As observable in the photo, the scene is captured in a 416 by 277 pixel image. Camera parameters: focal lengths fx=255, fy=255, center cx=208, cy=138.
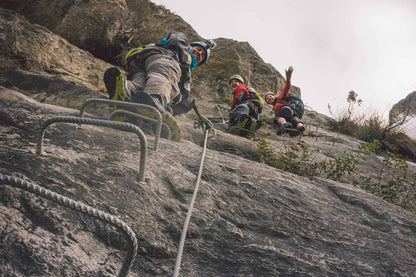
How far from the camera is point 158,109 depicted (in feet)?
8.38

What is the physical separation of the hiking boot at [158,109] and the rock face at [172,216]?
11.2 inches

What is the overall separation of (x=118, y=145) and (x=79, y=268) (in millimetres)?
1105

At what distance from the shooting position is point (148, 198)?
59.4 inches

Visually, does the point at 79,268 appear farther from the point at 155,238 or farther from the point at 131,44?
the point at 131,44

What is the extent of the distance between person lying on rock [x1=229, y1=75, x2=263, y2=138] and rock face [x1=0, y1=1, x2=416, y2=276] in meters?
2.92

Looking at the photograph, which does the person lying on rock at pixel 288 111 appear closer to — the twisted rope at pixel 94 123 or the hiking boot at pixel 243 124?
the hiking boot at pixel 243 124

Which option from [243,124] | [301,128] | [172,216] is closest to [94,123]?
[172,216]

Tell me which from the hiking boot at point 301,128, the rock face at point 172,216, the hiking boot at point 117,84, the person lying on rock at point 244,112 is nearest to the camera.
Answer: the rock face at point 172,216

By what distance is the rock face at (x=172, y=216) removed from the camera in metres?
1.05

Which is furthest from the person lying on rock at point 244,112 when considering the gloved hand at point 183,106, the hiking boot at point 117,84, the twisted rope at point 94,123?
the twisted rope at point 94,123

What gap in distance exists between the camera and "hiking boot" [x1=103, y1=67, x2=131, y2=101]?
2697mm

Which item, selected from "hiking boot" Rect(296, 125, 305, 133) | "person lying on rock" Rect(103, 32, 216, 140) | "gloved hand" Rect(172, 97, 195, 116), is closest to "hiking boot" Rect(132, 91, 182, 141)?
"person lying on rock" Rect(103, 32, 216, 140)

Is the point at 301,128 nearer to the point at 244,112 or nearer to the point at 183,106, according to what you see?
the point at 244,112

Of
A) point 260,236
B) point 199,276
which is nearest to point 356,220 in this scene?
point 260,236
